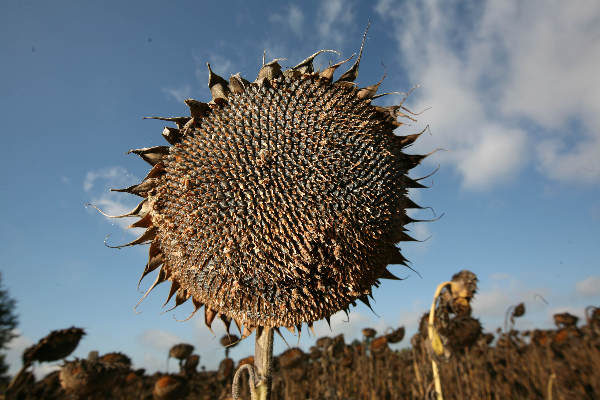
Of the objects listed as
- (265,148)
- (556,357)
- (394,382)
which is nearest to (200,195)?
(265,148)

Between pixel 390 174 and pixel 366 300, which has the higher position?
pixel 390 174

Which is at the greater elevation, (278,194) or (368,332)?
(368,332)

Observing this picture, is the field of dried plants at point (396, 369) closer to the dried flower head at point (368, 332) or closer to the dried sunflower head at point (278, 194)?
the dried flower head at point (368, 332)

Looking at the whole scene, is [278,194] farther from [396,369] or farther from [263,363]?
[396,369]

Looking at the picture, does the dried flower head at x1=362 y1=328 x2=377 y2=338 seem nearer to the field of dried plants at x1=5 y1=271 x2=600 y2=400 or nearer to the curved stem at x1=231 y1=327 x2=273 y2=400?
the field of dried plants at x1=5 y1=271 x2=600 y2=400

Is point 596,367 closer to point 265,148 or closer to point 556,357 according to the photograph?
point 556,357

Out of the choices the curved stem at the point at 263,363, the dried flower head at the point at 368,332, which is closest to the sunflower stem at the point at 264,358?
the curved stem at the point at 263,363

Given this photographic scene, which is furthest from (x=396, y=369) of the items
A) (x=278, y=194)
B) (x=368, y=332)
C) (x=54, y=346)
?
(x=278, y=194)
